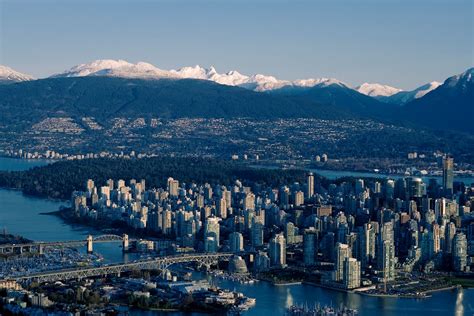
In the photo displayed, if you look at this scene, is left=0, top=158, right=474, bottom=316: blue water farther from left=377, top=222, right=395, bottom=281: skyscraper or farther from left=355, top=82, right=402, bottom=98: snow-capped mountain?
left=355, top=82, right=402, bottom=98: snow-capped mountain

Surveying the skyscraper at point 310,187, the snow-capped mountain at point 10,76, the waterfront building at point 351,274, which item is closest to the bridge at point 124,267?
the waterfront building at point 351,274

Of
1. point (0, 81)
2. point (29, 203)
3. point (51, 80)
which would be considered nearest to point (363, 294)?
point (29, 203)

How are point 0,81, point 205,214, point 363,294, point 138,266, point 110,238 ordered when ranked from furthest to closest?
point 0,81
point 205,214
point 110,238
point 138,266
point 363,294

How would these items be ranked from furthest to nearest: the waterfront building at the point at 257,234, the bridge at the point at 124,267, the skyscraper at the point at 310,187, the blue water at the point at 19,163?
the blue water at the point at 19,163 → the skyscraper at the point at 310,187 → the waterfront building at the point at 257,234 → the bridge at the point at 124,267

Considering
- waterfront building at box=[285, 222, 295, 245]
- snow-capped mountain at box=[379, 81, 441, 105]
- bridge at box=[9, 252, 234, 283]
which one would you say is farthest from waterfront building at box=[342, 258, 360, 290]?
snow-capped mountain at box=[379, 81, 441, 105]

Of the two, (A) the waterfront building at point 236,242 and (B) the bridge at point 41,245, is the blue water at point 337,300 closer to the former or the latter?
(B) the bridge at point 41,245

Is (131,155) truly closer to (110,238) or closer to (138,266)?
(110,238)

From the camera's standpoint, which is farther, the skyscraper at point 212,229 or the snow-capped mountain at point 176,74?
the snow-capped mountain at point 176,74
